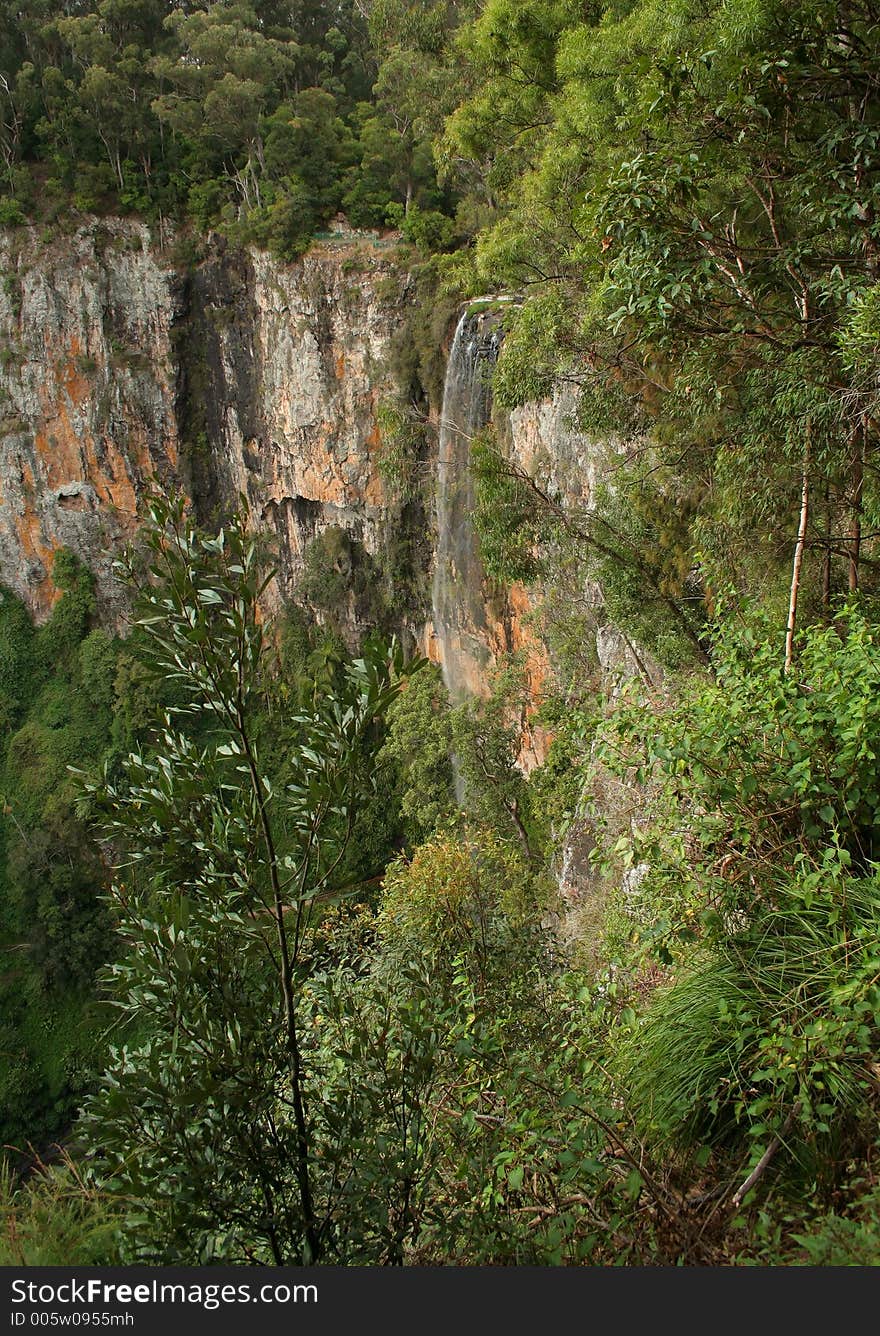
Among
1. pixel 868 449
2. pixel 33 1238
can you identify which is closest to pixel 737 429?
pixel 868 449

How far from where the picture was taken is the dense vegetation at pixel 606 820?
2293 millimetres

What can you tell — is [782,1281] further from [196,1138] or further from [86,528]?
[86,528]

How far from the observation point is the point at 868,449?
5113 mm

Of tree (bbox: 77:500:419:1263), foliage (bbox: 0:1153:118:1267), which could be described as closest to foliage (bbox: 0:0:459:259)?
tree (bbox: 77:500:419:1263)

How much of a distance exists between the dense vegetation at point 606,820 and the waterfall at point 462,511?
12.4ft

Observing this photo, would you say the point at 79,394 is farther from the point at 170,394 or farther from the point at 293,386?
the point at 293,386

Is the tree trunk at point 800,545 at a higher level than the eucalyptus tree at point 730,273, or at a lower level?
lower

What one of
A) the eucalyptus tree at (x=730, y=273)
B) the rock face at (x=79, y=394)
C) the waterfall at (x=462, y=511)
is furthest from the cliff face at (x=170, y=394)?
the eucalyptus tree at (x=730, y=273)

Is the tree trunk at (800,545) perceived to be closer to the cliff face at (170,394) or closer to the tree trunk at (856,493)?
the tree trunk at (856,493)

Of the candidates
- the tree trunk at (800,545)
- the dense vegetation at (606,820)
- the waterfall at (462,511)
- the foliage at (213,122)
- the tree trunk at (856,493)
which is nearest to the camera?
the dense vegetation at (606,820)

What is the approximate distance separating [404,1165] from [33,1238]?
3.35 feet

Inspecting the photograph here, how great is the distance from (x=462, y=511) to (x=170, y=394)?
565 inches

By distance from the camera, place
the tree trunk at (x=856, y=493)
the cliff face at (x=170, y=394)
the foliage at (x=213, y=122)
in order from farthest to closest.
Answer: the cliff face at (x=170, y=394), the foliage at (x=213, y=122), the tree trunk at (x=856, y=493)

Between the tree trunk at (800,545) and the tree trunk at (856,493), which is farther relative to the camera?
the tree trunk at (856,493)
